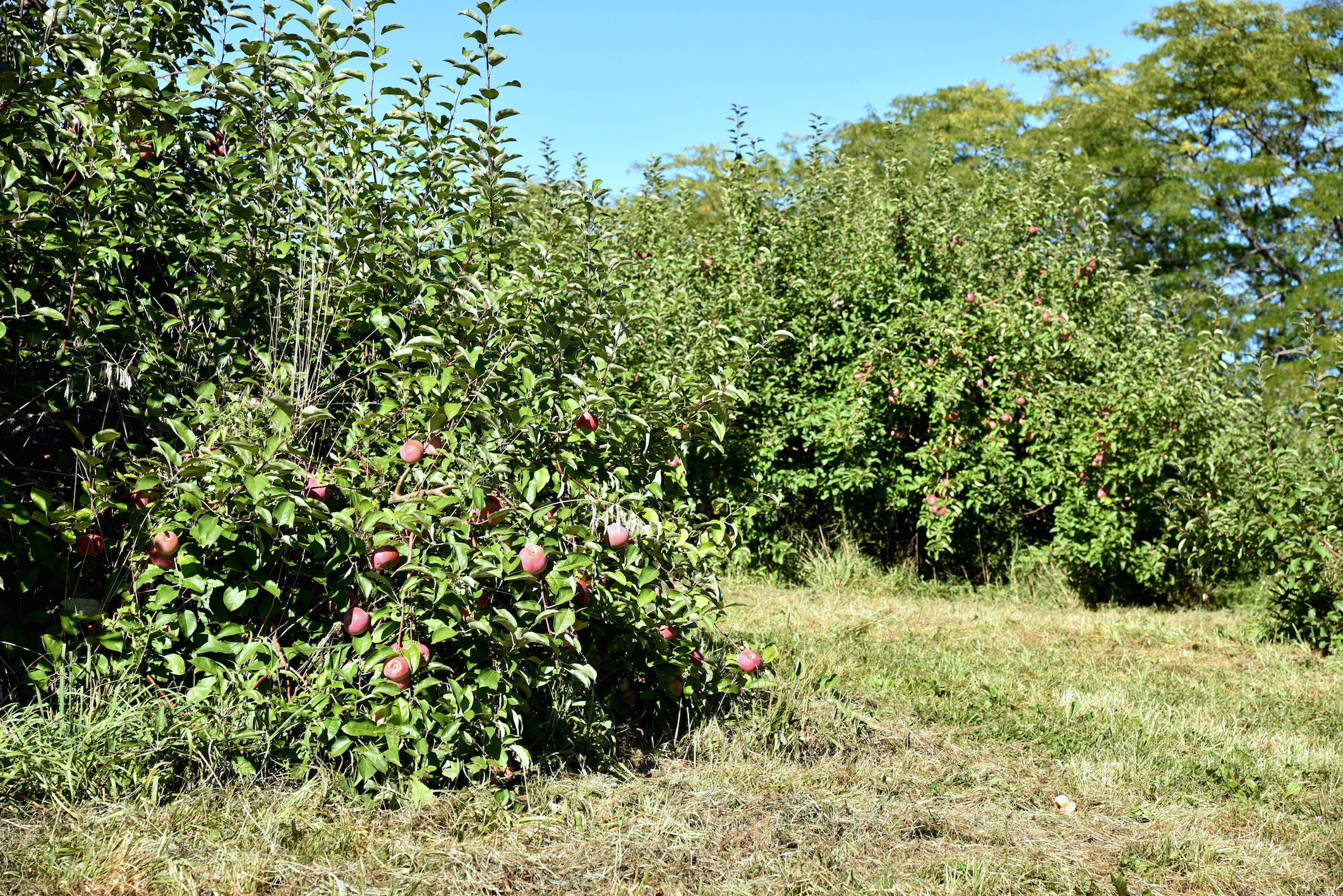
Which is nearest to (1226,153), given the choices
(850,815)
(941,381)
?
(941,381)

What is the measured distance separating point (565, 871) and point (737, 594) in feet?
14.2

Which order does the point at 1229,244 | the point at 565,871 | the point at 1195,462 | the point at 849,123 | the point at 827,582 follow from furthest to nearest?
1. the point at 849,123
2. the point at 1229,244
3. the point at 827,582
4. the point at 1195,462
5. the point at 565,871

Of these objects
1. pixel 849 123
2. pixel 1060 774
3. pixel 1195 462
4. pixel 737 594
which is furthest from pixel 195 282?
pixel 849 123

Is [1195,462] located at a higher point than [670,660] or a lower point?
higher

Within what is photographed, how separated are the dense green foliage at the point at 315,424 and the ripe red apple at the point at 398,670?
0.02m

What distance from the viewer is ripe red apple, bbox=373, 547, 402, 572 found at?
2.84m

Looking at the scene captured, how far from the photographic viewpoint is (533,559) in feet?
9.45

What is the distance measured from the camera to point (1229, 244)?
16234 millimetres

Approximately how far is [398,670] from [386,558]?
0.30 metres

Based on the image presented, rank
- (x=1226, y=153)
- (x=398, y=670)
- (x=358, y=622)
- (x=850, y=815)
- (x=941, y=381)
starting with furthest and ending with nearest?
(x=1226, y=153) < (x=941, y=381) < (x=850, y=815) < (x=358, y=622) < (x=398, y=670)

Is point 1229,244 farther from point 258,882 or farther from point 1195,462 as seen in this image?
point 258,882

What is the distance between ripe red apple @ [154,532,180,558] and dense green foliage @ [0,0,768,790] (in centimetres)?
1

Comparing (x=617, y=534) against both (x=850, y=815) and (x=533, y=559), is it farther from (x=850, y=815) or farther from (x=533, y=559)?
(x=850, y=815)

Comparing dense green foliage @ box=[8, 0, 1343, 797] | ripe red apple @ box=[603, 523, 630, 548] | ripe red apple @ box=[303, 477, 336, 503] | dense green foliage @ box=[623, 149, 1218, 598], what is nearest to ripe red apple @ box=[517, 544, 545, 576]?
dense green foliage @ box=[8, 0, 1343, 797]
